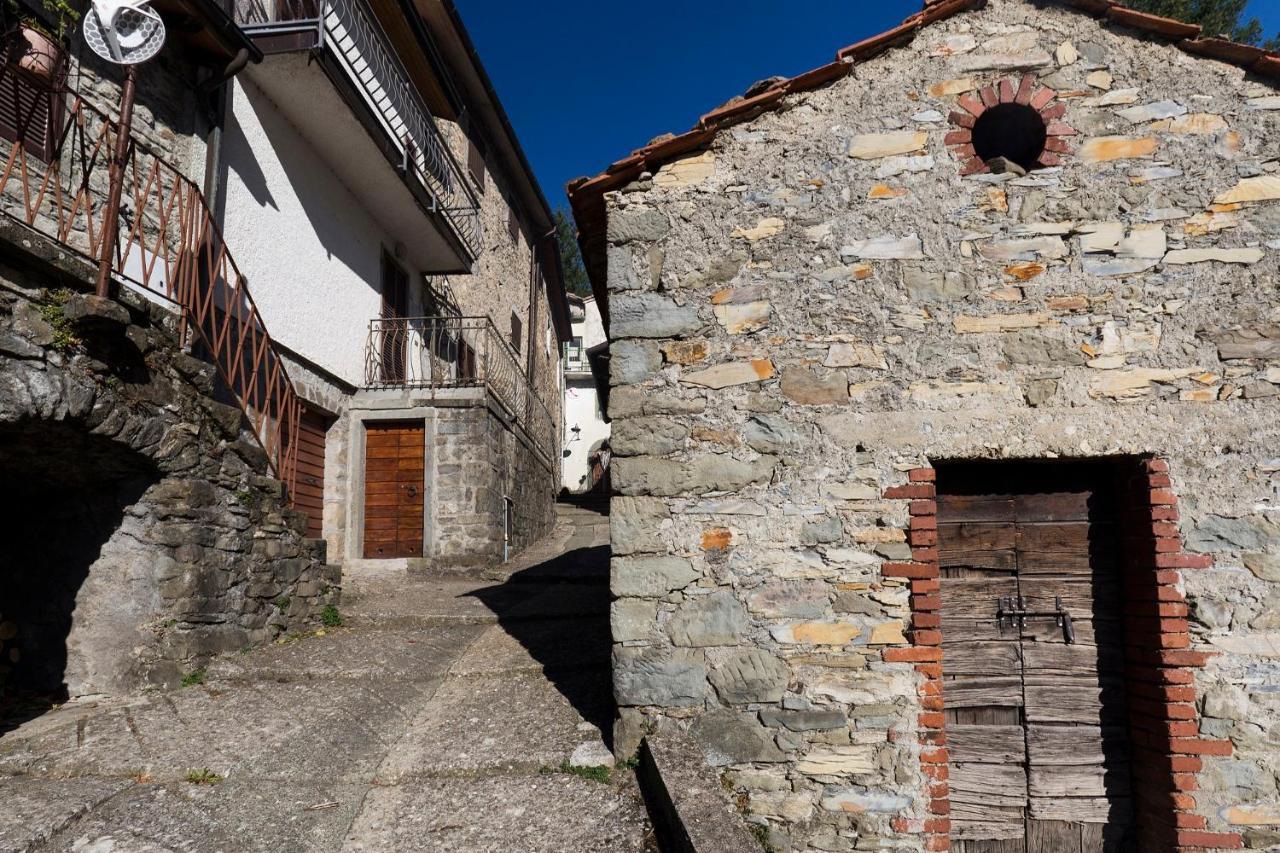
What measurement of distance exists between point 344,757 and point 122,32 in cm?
429

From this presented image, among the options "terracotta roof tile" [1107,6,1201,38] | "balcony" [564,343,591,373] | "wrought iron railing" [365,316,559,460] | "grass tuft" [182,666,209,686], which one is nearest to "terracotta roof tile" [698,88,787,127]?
"terracotta roof tile" [1107,6,1201,38]

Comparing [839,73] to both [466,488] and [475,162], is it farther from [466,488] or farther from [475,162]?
[475,162]

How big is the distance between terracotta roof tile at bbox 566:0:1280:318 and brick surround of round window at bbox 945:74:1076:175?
0.8 inches

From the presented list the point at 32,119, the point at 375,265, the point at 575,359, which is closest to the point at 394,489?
the point at 375,265

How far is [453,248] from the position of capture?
1159 cm

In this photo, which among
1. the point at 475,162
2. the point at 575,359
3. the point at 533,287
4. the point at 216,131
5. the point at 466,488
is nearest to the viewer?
the point at 216,131

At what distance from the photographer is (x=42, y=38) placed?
550 cm

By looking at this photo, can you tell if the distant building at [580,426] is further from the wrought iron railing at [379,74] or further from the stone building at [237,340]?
the wrought iron railing at [379,74]

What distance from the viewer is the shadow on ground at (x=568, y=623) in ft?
15.7

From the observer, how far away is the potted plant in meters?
5.21

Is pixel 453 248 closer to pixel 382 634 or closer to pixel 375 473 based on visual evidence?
pixel 375 473

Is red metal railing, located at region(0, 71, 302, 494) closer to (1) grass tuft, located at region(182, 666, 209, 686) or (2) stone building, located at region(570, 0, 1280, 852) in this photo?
(1) grass tuft, located at region(182, 666, 209, 686)

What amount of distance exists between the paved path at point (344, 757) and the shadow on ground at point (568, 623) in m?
0.02

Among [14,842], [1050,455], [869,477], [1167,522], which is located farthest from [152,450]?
[1167,522]
